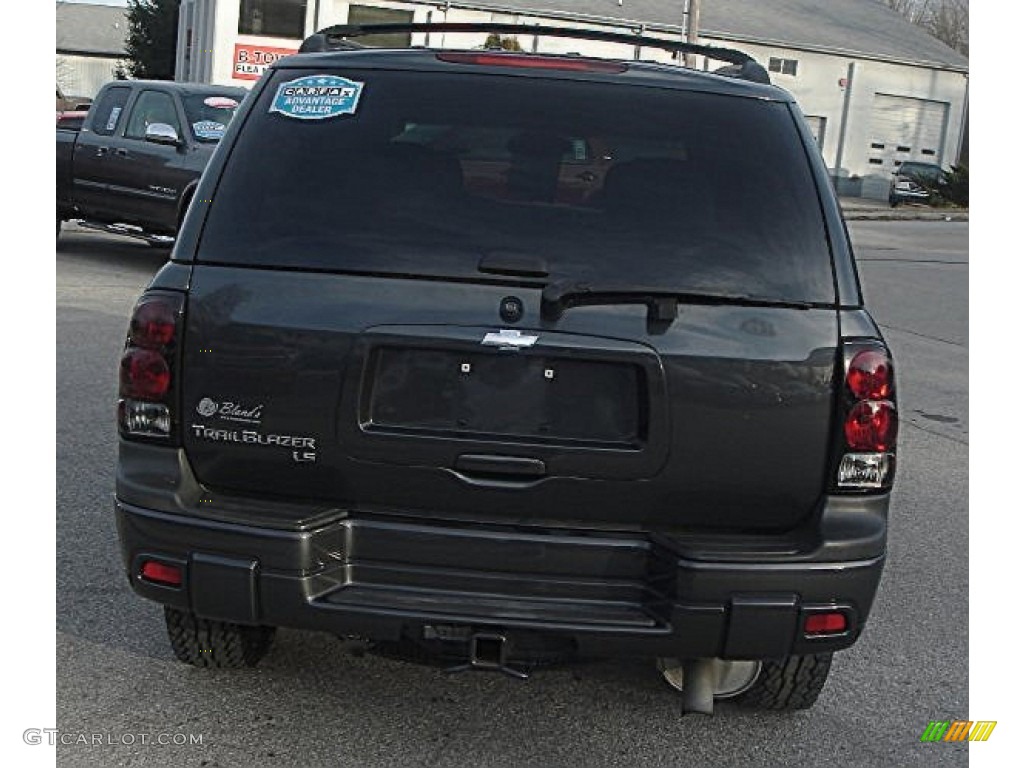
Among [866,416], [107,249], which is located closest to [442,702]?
[866,416]

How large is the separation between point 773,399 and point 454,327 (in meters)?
0.82

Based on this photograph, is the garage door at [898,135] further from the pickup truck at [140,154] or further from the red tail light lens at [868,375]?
the red tail light lens at [868,375]

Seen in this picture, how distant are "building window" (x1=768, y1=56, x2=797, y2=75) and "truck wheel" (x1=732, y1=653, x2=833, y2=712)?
44.4 meters

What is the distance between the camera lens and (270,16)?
133 ft

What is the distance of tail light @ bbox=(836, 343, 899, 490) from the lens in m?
3.62

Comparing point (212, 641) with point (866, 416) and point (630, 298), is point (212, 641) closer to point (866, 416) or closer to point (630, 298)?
point (630, 298)

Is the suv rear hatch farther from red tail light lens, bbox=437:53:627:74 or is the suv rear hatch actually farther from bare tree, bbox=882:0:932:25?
bare tree, bbox=882:0:932:25

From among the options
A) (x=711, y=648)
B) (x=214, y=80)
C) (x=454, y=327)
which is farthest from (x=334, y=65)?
(x=214, y=80)

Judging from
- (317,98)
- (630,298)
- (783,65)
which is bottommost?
(630,298)

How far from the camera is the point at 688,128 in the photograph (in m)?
3.85

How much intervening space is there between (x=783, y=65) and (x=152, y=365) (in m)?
45.3

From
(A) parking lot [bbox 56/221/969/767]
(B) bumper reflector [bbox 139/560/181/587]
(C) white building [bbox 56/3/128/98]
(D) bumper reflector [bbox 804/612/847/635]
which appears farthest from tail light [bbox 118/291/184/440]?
(C) white building [bbox 56/3/128/98]

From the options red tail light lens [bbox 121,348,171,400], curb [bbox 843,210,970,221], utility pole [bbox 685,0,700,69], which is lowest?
curb [bbox 843,210,970,221]

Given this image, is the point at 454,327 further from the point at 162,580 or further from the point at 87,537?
the point at 87,537
